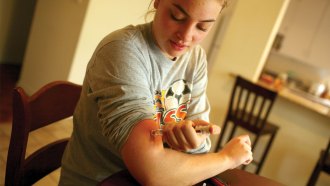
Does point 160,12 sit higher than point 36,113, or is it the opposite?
point 160,12

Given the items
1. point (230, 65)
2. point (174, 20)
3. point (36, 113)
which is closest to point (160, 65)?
point (174, 20)

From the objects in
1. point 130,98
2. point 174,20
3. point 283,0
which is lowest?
point 130,98

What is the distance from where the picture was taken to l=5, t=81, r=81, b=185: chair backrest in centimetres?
71

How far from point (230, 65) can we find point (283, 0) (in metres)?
0.78

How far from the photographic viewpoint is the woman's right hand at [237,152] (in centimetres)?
91

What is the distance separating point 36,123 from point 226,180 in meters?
0.57

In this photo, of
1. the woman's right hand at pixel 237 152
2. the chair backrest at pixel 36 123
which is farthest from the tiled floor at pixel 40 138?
the woman's right hand at pixel 237 152

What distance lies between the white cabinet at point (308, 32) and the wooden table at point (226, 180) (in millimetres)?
4257

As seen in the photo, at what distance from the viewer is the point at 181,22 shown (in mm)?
844

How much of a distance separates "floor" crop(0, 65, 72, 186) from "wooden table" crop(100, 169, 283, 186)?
120 cm

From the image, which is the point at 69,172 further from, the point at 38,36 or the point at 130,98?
the point at 38,36

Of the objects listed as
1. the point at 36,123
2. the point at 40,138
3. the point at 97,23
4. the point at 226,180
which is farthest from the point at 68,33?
the point at 226,180

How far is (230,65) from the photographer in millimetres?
3211

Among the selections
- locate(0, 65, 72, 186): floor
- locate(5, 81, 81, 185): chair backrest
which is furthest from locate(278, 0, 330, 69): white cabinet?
locate(5, 81, 81, 185): chair backrest
